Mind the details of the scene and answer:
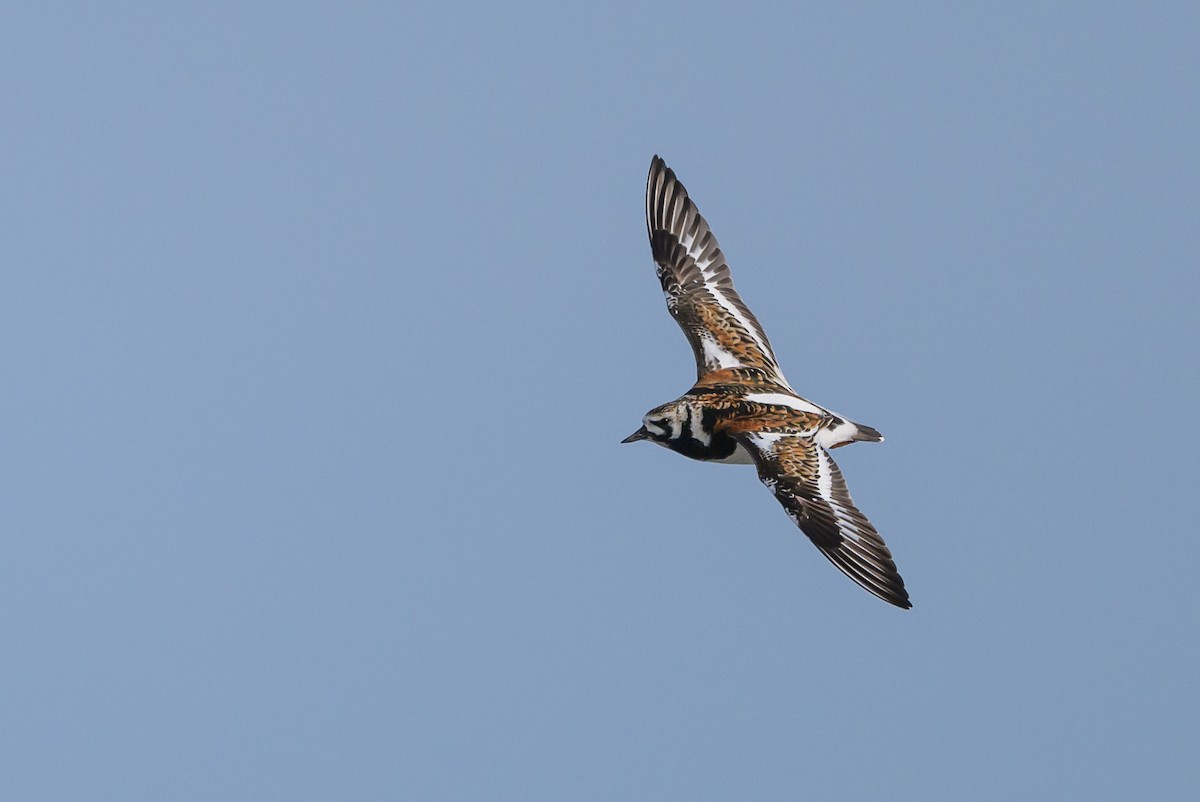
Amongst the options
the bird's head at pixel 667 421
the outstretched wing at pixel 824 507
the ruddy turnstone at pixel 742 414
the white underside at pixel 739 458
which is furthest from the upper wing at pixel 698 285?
the outstretched wing at pixel 824 507

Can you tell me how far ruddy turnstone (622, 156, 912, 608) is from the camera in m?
19.0

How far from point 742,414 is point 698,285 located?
3.76 metres

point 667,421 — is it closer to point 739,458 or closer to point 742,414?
point 742,414

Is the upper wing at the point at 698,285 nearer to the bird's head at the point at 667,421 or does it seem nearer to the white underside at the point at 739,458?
the white underside at the point at 739,458

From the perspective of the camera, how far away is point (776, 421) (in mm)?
20609

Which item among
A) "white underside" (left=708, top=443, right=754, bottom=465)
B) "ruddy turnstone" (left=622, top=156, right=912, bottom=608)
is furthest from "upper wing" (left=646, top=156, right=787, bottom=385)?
"white underside" (left=708, top=443, right=754, bottom=465)

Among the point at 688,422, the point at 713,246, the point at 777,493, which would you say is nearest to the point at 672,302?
the point at 713,246

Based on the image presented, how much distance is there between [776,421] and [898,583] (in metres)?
3.11

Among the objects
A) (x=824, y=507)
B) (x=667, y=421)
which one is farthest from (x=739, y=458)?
(x=824, y=507)

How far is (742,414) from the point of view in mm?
20734

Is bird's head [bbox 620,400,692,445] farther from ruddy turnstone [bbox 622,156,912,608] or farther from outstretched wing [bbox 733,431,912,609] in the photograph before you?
outstretched wing [bbox 733,431,912,609]

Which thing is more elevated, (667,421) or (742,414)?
(667,421)

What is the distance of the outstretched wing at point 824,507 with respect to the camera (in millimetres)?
18453

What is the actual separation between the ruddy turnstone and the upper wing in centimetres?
1
